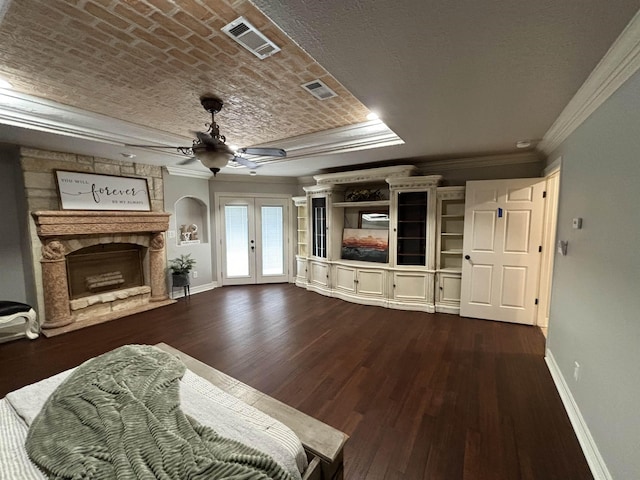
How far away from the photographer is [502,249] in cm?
380

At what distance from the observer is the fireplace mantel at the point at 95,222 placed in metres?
3.53

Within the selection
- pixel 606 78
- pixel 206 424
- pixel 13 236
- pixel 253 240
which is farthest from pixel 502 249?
pixel 13 236

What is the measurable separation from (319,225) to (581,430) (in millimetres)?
4354

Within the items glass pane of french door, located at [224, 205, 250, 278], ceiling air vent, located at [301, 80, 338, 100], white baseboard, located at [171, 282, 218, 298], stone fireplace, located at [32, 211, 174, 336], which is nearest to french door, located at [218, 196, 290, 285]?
glass pane of french door, located at [224, 205, 250, 278]

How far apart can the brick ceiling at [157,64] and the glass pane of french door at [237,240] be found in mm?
3179

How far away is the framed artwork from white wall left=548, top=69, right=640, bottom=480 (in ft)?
8.68

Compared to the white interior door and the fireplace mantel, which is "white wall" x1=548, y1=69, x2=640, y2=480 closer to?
the white interior door

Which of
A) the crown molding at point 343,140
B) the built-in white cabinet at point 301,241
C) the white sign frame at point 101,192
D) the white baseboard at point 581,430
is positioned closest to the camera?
the white baseboard at point 581,430

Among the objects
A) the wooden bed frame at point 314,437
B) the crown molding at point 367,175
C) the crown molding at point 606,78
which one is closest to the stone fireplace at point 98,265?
the crown molding at point 367,175

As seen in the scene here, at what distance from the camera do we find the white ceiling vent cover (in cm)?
146

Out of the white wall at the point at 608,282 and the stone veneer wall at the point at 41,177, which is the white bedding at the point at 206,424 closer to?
the white wall at the point at 608,282

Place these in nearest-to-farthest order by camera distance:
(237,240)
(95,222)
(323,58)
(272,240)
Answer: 1. (323,58)
2. (95,222)
3. (237,240)
4. (272,240)

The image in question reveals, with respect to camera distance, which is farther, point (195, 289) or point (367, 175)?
point (195, 289)

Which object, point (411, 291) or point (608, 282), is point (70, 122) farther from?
point (411, 291)
